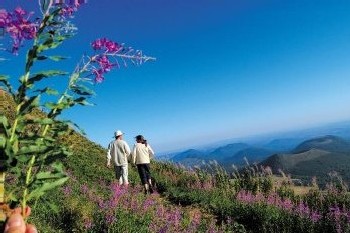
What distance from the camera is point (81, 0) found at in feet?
13.1

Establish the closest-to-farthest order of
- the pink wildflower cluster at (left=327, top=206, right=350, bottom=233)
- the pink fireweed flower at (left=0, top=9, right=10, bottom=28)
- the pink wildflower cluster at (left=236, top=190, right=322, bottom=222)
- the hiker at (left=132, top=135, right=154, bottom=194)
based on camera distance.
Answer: the pink fireweed flower at (left=0, top=9, right=10, bottom=28) < the pink wildflower cluster at (left=327, top=206, right=350, bottom=233) < the pink wildflower cluster at (left=236, top=190, right=322, bottom=222) < the hiker at (left=132, top=135, right=154, bottom=194)

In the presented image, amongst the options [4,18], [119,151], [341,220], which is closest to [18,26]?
[4,18]

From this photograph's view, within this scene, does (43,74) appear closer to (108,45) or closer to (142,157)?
(108,45)

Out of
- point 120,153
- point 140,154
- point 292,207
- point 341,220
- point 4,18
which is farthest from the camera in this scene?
point 140,154

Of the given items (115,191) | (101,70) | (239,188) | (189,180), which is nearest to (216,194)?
(239,188)

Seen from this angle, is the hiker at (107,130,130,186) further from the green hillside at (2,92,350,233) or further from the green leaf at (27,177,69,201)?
the green leaf at (27,177,69,201)

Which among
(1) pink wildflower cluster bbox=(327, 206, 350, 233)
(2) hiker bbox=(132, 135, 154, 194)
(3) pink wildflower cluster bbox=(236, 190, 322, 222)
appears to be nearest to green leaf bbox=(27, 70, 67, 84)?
(1) pink wildflower cluster bbox=(327, 206, 350, 233)

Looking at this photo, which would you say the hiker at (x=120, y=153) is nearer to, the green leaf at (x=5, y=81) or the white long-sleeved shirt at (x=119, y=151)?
the white long-sleeved shirt at (x=119, y=151)

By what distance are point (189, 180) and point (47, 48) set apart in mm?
19597

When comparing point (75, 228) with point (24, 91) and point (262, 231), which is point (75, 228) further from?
point (24, 91)

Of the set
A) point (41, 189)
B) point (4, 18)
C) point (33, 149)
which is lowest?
point (41, 189)

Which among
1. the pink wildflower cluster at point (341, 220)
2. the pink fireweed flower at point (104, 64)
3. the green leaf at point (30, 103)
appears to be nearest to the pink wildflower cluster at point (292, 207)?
the pink wildflower cluster at point (341, 220)

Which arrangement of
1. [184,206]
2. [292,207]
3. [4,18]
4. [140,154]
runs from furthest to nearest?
1. [140,154]
2. [184,206]
3. [292,207]
4. [4,18]

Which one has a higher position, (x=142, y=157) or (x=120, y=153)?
(x=120, y=153)
